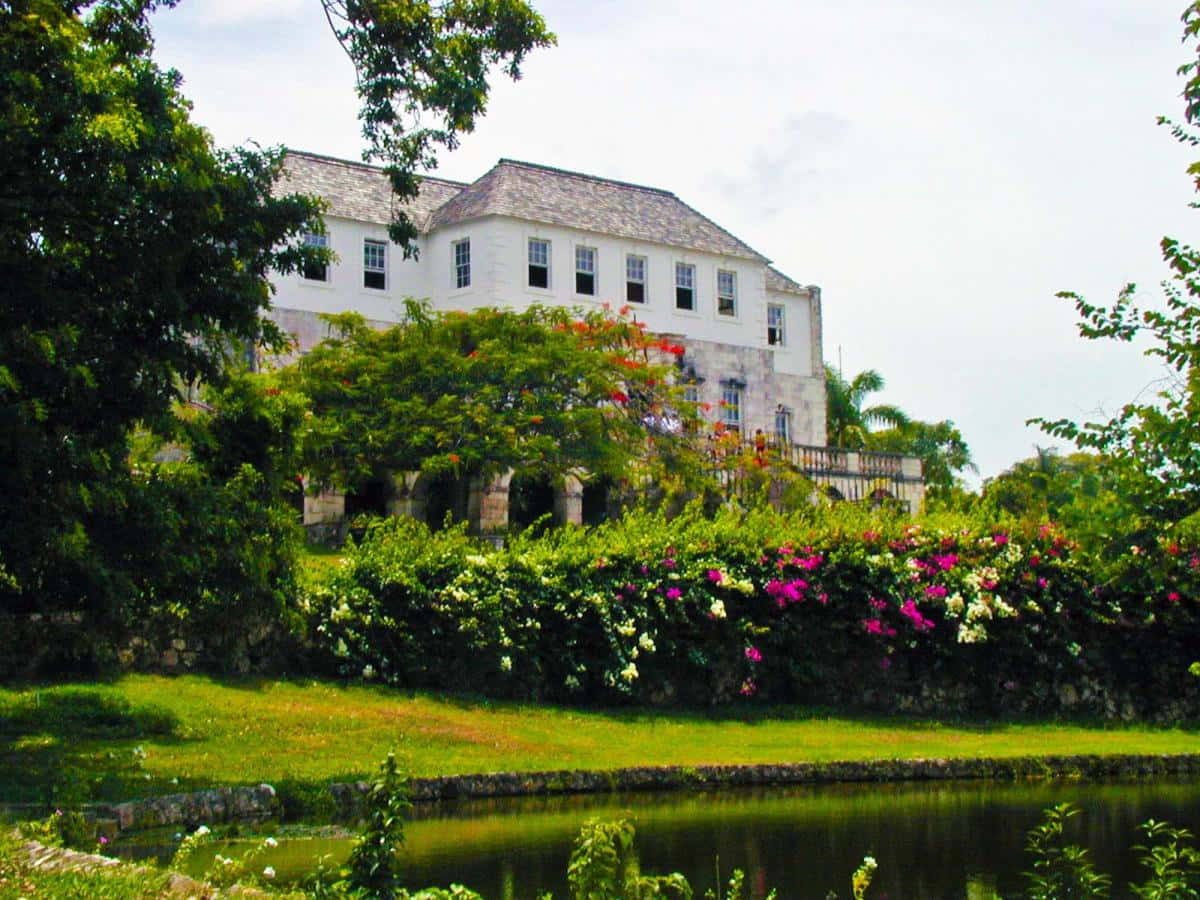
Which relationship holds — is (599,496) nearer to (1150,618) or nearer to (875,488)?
(875,488)

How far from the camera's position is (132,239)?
1775 cm

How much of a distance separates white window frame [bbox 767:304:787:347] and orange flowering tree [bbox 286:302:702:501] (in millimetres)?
15422

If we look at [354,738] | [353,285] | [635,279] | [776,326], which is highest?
[635,279]

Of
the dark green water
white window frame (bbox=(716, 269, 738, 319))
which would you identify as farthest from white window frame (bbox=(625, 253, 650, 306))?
the dark green water

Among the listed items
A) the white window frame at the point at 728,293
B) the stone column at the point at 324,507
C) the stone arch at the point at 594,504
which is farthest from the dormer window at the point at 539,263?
the stone column at the point at 324,507

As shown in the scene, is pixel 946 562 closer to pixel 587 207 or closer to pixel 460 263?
pixel 460 263

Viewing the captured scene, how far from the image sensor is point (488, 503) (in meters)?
44.1

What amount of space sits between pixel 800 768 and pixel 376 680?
7.46 m

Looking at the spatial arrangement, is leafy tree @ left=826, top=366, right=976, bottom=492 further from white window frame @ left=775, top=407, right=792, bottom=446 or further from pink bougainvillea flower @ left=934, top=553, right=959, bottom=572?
pink bougainvillea flower @ left=934, top=553, right=959, bottom=572

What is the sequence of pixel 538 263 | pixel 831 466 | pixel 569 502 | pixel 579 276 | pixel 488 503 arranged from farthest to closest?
pixel 579 276
pixel 538 263
pixel 831 466
pixel 569 502
pixel 488 503

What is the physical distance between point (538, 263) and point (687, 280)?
6222mm

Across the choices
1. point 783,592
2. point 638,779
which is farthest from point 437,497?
point 638,779

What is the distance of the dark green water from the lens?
1462 centimetres

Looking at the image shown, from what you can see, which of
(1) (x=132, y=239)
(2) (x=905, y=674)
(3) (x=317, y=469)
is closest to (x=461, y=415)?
(3) (x=317, y=469)
